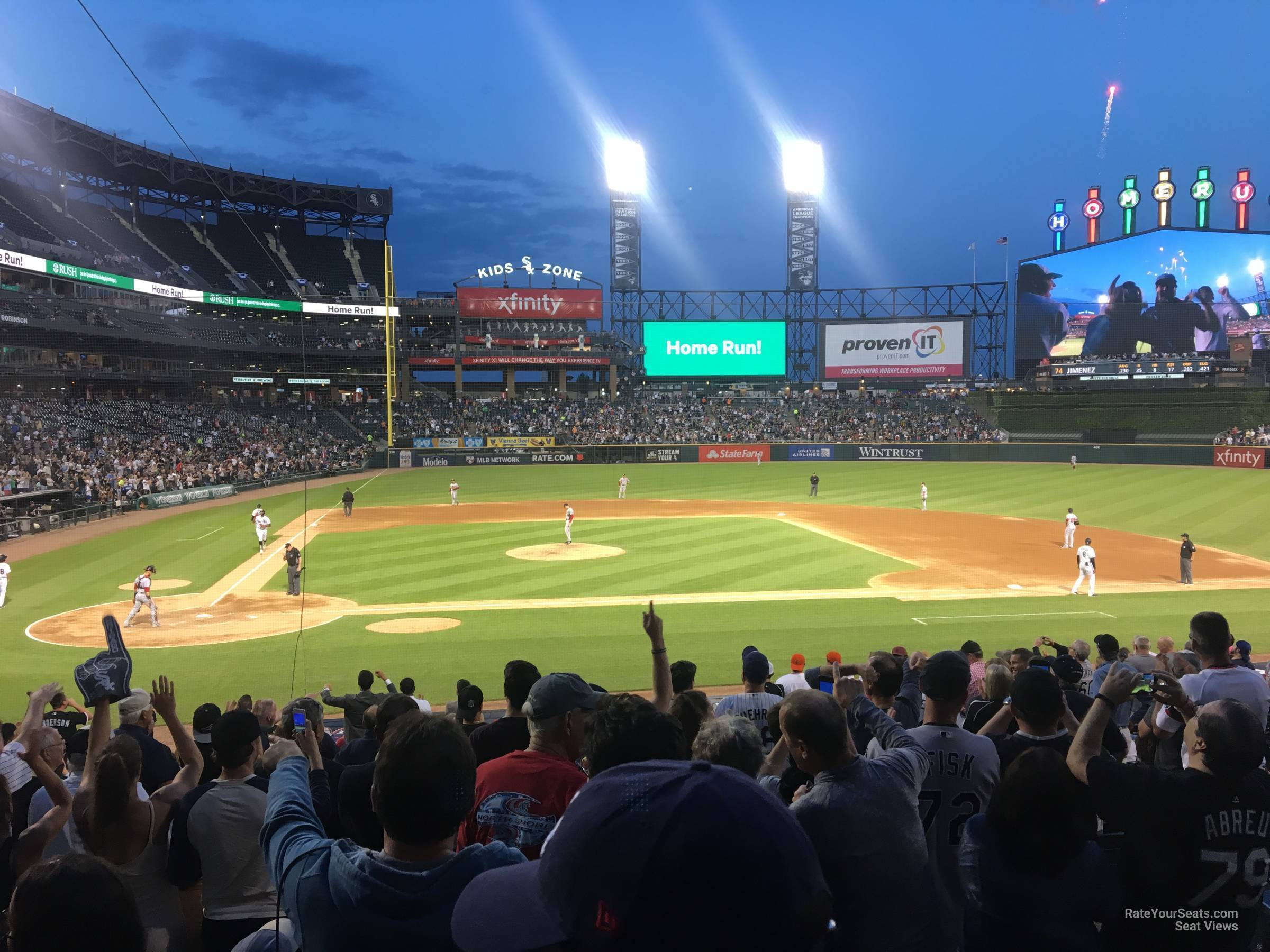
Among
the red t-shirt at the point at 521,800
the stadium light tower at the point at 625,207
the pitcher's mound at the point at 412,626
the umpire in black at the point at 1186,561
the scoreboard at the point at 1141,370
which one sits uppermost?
the stadium light tower at the point at 625,207

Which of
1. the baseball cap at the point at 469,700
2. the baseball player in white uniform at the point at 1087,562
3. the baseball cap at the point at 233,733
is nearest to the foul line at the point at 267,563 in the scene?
the baseball cap at the point at 469,700

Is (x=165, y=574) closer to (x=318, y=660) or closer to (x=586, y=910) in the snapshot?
(x=318, y=660)

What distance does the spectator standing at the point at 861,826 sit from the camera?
2.94 meters

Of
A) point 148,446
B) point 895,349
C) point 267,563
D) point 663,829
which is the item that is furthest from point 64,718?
point 895,349

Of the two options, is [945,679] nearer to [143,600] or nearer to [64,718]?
[64,718]

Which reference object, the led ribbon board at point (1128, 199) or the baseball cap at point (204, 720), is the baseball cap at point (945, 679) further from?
the led ribbon board at point (1128, 199)

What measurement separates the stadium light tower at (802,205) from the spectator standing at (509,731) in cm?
8427

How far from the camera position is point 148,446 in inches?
1796

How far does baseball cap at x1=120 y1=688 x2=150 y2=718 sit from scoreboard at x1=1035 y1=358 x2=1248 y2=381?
74.7m

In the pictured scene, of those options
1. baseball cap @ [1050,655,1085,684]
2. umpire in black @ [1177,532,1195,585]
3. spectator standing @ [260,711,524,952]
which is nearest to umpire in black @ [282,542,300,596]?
baseball cap @ [1050,655,1085,684]

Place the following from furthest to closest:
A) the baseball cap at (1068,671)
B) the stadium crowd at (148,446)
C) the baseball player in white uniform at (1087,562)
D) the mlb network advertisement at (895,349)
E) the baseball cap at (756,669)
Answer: the mlb network advertisement at (895,349), the stadium crowd at (148,446), the baseball player in white uniform at (1087,562), the baseball cap at (756,669), the baseball cap at (1068,671)

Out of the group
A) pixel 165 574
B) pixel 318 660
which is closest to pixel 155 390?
pixel 165 574

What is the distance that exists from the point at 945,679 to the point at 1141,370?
74.5 m

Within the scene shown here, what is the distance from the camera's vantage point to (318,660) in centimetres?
1623
